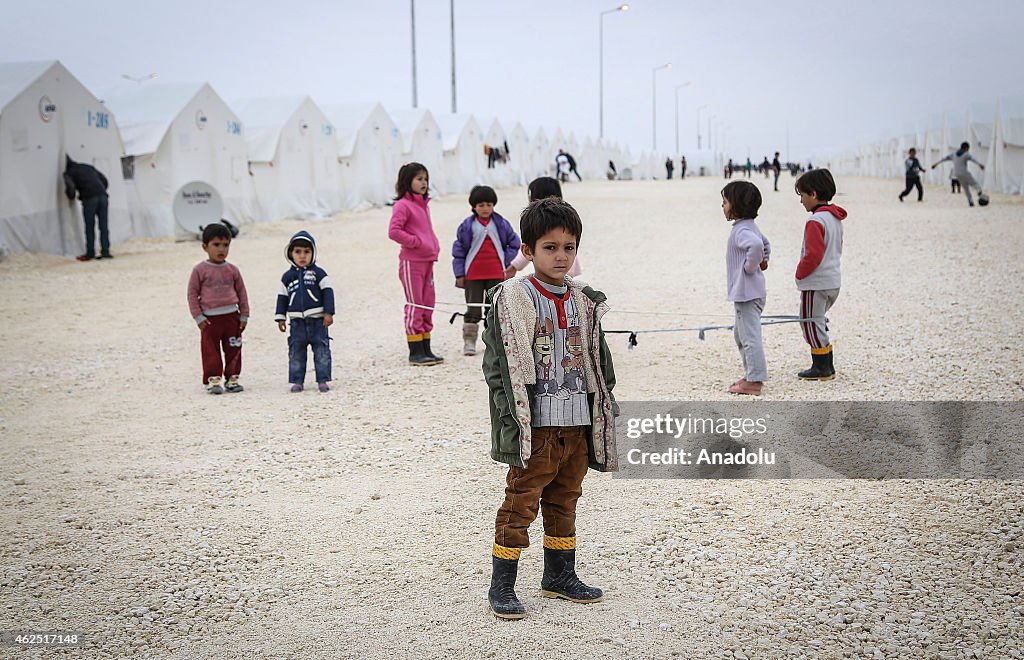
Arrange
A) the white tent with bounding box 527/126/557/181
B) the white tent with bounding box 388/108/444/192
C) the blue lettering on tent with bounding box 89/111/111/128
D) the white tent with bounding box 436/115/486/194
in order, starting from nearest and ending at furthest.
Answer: the blue lettering on tent with bounding box 89/111/111/128
the white tent with bounding box 388/108/444/192
the white tent with bounding box 436/115/486/194
the white tent with bounding box 527/126/557/181

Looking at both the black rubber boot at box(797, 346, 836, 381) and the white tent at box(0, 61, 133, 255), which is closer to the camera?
the black rubber boot at box(797, 346, 836, 381)

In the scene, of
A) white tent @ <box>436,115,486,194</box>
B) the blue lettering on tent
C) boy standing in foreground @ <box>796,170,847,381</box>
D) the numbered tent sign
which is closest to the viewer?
boy standing in foreground @ <box>796,170,847,381</box>

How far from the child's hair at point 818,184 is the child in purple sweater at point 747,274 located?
19.0 inches

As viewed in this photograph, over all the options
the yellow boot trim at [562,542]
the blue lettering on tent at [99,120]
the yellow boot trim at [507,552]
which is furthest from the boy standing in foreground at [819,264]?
the blue lettering on tent at [99,120]

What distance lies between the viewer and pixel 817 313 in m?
6.46

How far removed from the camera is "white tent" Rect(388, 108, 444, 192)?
1367 inches

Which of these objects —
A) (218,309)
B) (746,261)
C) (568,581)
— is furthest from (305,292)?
(568,581)

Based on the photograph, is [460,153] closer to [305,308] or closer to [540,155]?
[540,155]

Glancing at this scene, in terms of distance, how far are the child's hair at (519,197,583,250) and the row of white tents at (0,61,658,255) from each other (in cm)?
1500

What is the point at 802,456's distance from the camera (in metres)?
4.91

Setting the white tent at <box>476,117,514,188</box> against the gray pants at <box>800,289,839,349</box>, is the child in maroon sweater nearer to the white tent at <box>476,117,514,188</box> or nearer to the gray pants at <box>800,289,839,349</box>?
the gray pants at <box>800,289,839,349</box>

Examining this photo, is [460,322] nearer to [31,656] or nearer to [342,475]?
[342,475]

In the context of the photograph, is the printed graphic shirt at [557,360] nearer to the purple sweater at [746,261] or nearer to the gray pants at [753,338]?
the purple sweater at [746,261]

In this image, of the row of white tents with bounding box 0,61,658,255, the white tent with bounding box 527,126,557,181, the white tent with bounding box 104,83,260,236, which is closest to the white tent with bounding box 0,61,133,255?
the row of white tents with bounding box 0,61,658,255
